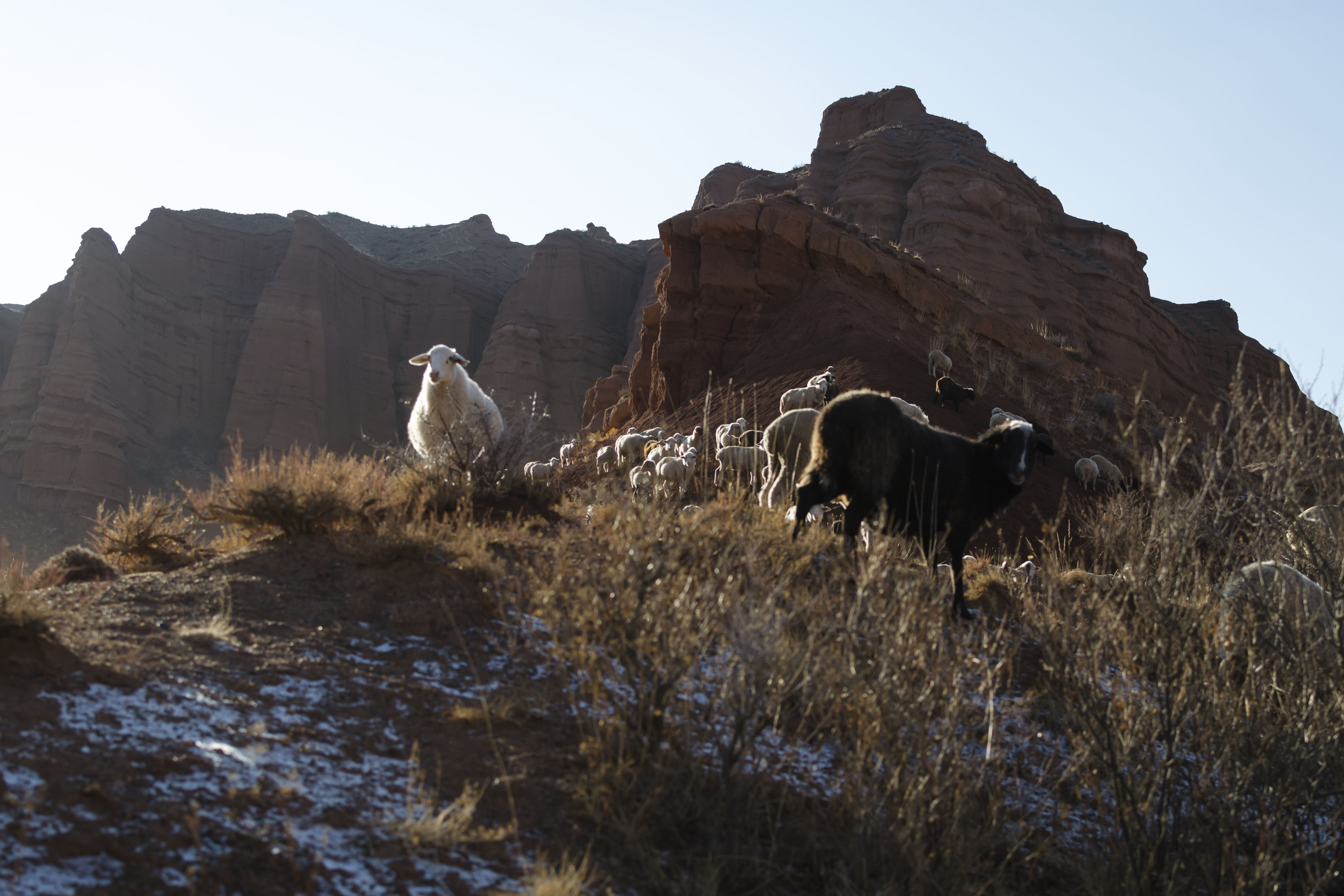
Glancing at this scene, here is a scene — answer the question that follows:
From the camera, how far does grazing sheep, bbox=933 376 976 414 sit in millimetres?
20234

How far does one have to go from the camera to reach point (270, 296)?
6556 centimetres

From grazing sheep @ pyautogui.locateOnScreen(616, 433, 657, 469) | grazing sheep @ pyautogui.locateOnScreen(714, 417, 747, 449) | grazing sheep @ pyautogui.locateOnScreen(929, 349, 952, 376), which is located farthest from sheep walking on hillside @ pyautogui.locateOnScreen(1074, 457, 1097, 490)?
grazing sheep @ pyautogui.locateOnScreen(616, 433, 657, 469)

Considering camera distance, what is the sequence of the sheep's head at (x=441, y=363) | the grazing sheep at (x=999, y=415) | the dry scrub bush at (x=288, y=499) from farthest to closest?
1. the grazing sheep at (x=999, y=415)
2. the sheep's head at (x=441, y=363)
3. the dry scrub bush at (x=288, y=499)

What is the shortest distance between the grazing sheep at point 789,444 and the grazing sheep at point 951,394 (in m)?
9.94

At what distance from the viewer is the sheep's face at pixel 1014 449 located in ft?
23.8

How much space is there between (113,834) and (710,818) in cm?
232

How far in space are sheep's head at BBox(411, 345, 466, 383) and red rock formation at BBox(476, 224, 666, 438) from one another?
5003 cm

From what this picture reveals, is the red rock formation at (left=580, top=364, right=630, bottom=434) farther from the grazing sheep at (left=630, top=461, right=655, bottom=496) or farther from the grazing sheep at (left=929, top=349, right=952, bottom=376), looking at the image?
the grazing sheep at (left=630, top=461, right=655, bottom=496)

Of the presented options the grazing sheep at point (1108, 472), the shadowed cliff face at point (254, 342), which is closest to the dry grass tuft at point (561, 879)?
the grazing sheep at point (1108, 472)

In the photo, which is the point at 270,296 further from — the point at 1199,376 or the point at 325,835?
the point at 325,835

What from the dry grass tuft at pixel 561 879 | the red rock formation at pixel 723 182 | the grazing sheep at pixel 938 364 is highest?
the red rock formation at pixel 723 182

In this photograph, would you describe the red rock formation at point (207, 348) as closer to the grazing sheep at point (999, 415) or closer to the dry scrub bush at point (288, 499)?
the grazing sheep at point (999, 415)

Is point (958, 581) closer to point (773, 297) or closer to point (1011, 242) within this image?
point (773, 297)

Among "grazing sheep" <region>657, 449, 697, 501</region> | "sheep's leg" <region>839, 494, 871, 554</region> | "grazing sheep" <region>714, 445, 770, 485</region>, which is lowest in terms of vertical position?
"sheep's leg" <region>839, 494, 871, 554</region>
